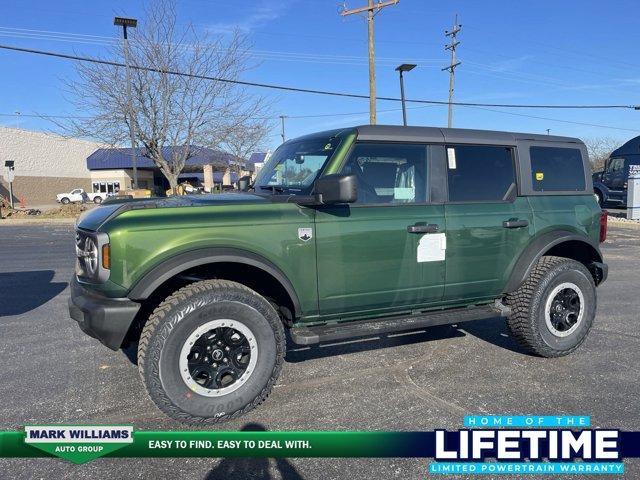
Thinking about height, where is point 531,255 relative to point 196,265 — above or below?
below

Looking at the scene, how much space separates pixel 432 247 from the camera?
3980 mm

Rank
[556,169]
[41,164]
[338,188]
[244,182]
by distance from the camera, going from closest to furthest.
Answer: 1. [338,188]
2. [556,169]
3. [244,182]
4. [41,164]

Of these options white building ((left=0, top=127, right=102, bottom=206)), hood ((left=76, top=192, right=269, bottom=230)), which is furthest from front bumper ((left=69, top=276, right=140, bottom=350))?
white building ((left=0, top=127, right=102, bottom=206))

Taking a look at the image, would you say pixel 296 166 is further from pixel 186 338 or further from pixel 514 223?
pixel 514 223

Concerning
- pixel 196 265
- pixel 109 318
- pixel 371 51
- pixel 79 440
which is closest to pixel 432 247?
pixel 196 265

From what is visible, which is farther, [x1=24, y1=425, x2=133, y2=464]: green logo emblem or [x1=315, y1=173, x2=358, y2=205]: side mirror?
[x1=315, y1=173, x2=358, y2=205]: side mirror

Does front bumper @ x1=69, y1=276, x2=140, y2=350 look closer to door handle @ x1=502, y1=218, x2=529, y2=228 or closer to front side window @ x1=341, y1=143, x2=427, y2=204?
front side window @ x1=341, y1=143, x2=427, y2=204

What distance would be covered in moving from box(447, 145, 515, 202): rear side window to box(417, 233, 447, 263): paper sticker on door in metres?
0.39

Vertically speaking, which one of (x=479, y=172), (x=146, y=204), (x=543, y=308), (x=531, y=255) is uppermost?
(x=479, y=172)

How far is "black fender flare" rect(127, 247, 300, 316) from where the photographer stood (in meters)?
3.13

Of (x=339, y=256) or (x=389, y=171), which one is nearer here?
(x=339, y=256)

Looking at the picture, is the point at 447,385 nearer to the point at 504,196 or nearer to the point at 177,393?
the point at 504,196

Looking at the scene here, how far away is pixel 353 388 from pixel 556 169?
2890mm

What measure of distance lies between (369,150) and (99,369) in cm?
299
